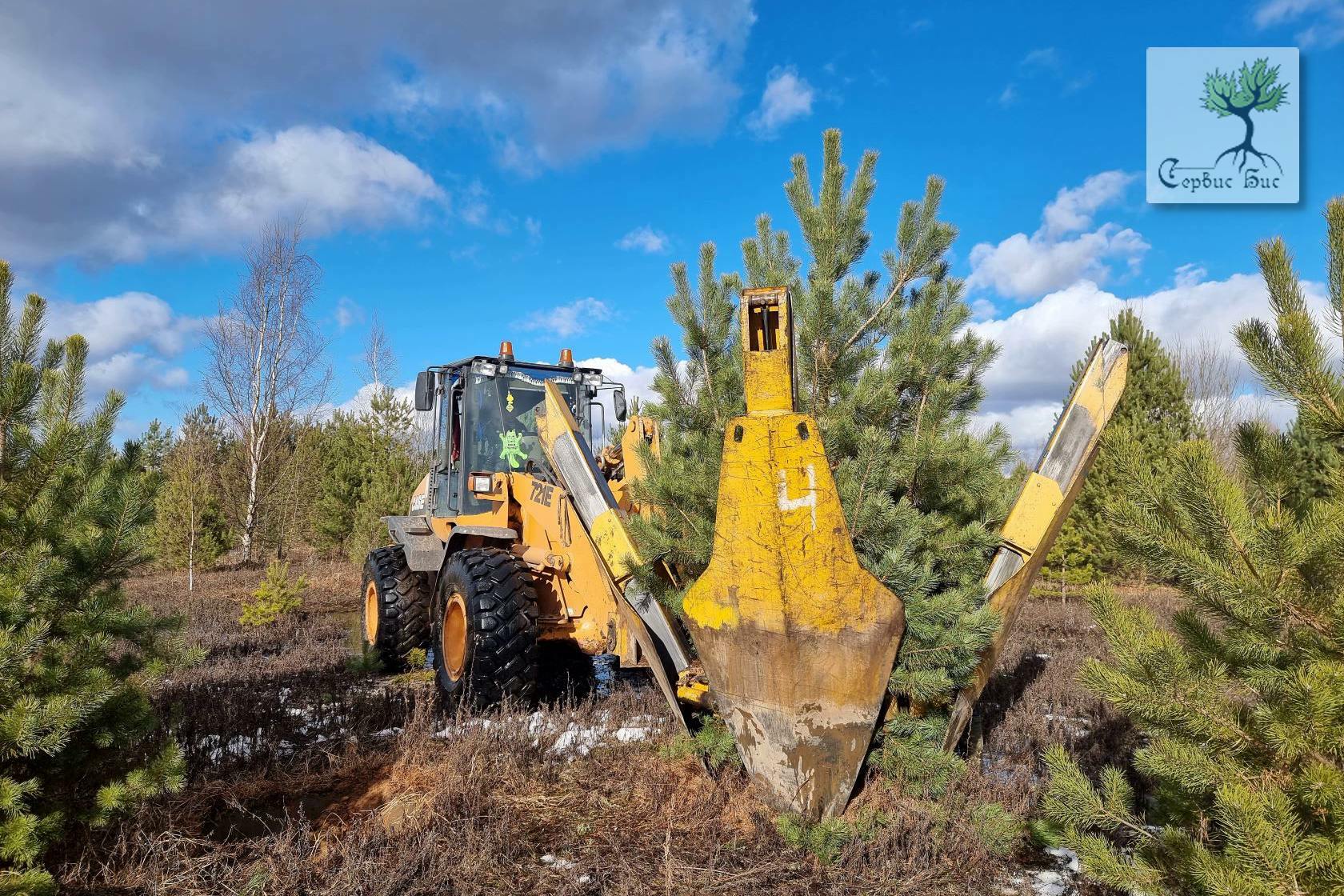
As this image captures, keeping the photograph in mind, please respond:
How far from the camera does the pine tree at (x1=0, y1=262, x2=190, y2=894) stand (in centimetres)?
258

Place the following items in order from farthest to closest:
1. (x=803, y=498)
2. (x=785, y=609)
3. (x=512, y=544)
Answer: (x=512, y=544) < (x=785, y=609) < (x=803, y=498)

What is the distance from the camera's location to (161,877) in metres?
2.88

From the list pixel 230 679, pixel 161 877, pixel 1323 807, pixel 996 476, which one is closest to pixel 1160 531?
pixel 1323 807

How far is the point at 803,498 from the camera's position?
2.70m

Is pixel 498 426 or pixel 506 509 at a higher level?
pixel 498 426

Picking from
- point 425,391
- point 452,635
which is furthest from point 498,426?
point 452,635

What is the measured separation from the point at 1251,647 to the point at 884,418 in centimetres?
179

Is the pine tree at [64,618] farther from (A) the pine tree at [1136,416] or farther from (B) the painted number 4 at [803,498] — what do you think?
(A) the pine tree at [1136,416]

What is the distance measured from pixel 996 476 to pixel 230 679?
670 cm

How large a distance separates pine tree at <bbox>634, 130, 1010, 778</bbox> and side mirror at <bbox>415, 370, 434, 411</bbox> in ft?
11.9

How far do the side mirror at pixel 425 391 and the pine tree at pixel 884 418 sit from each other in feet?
11.9

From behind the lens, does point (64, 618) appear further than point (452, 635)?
No

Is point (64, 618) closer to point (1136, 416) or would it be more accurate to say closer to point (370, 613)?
point (370, 613)

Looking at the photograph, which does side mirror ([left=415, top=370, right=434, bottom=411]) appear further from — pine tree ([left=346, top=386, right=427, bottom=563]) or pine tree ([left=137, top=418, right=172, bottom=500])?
pine tree ([left=346, top=386, right=427, bottom=563])
